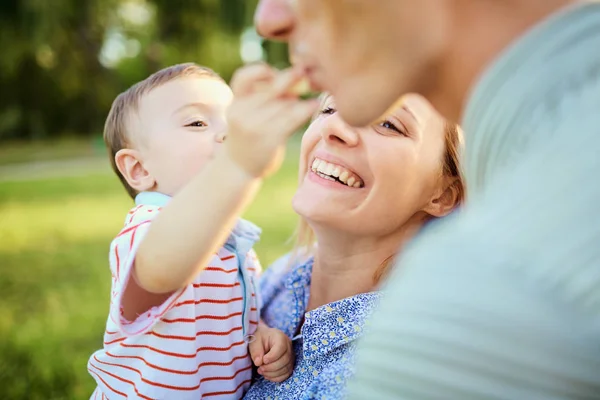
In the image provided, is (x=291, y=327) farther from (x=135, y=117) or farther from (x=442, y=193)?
(x=135, y=117)

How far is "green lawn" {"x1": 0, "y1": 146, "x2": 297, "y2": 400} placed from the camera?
347cm

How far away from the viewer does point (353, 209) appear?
166 cm

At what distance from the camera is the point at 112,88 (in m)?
24.1

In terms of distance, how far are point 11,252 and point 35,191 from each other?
191 inches

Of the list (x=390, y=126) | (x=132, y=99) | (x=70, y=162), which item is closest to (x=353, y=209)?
(x=390, y=126)

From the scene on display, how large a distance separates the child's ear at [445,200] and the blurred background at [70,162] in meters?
0.79

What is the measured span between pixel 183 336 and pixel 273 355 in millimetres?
232

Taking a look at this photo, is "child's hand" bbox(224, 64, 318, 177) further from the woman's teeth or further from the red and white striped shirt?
the woman's teeth

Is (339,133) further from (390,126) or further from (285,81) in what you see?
(285,81)

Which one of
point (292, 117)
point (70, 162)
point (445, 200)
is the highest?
point (70, 162)

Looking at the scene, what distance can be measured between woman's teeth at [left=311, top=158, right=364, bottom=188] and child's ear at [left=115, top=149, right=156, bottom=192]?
1.57 feet

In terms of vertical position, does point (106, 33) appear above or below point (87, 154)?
above

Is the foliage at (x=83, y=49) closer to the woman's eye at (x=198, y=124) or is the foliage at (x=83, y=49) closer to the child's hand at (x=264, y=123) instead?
the woman's eye at (x=198, y=124)

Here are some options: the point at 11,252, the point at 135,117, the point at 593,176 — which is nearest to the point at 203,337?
the point at 135,117
